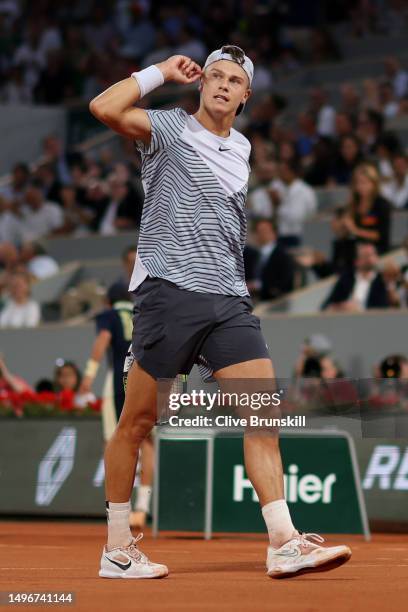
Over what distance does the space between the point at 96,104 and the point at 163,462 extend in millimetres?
5804

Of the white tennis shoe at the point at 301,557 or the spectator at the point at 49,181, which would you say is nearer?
the white tennis shoe at the point at 301,557

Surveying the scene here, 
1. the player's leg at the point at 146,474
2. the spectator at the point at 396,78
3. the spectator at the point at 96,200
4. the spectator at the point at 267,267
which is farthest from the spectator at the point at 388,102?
the player's leg at the point at 146,474

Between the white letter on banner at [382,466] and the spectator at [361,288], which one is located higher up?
the spectator at [361,288]

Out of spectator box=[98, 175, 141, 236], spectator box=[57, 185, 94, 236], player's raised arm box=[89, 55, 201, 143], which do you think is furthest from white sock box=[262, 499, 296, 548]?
spectator box=[57, 185, 94, 236]

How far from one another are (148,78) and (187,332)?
1.27 meters

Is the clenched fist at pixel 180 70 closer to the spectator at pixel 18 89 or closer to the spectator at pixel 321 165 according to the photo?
the spectator at pixel 321 165

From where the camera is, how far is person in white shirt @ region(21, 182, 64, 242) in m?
23.1

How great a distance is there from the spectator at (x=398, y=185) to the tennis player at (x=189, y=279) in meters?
10.9

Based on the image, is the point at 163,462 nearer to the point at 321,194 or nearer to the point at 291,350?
the point at 291,350

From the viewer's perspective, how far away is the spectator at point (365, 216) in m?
16.2

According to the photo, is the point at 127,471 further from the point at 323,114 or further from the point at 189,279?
the point at 323,114

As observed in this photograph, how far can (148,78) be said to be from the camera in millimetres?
7148

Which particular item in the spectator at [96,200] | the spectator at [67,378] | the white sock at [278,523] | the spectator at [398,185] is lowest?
the spectator at [67,378]

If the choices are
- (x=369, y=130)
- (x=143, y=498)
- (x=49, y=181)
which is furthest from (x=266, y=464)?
(x=49, y=181)
